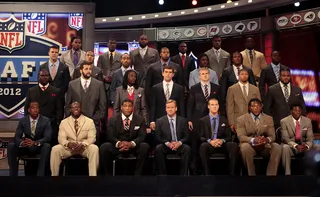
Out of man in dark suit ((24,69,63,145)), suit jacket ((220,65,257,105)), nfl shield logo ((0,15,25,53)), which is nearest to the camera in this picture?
man in dark suit ((24,69,63,145))

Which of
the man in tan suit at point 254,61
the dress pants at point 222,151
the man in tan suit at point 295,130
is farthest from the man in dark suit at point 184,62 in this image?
the man in tan suit at point 295,130

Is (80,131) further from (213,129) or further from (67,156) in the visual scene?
(213,129)

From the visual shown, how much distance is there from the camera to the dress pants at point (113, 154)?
22.5 ft

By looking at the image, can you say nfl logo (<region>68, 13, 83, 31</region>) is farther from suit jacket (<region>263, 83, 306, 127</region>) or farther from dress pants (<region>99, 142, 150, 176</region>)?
suit jacket (<region>263, 83, 306, 127</region>)

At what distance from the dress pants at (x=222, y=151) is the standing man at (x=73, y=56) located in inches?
112

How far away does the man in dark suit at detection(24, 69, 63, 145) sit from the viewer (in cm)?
731

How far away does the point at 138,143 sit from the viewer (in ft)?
22.9

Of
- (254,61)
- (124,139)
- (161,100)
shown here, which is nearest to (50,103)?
(124,139)

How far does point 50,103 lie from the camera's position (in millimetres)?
7316

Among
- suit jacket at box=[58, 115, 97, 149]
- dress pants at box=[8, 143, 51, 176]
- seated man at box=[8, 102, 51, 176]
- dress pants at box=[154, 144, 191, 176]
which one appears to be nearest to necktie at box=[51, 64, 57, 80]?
seated man at box=[8, 102, 51, 176]

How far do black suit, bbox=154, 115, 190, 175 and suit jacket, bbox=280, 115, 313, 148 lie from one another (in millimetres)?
1454

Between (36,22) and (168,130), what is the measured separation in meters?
3.75

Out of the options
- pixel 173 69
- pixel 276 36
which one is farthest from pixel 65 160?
pixel 276 36

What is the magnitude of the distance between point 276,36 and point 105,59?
561cm
